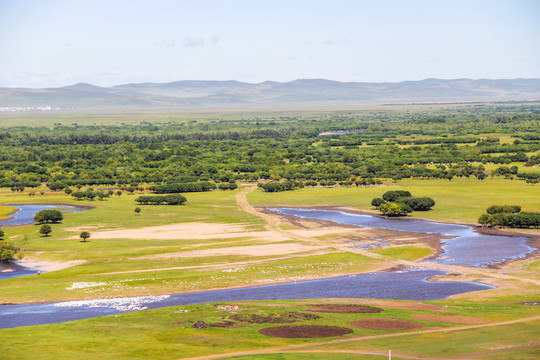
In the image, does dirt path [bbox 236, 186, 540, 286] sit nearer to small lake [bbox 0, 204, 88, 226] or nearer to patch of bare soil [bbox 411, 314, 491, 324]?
patch of bare soil [bbox 411, 314, 491, 324]

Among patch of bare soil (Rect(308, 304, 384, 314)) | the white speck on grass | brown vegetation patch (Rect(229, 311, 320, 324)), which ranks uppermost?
brown vegetation patch (Rect(229, 311, 320, 324))

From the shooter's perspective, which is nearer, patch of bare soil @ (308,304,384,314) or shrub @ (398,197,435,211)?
patch of bare soil @ (308,304,384,314)

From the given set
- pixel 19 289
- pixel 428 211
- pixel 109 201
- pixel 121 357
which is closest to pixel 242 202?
pixel 109 201

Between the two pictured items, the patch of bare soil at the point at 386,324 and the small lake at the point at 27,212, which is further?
the small lake at the point at 27,212

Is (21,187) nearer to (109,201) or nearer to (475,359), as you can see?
(109,201)

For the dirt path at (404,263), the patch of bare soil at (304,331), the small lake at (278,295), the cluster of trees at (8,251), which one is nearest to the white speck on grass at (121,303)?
the small lake at (278,295)

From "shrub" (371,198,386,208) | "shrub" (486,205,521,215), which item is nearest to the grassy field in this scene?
"shrub" (371,198,386,208)

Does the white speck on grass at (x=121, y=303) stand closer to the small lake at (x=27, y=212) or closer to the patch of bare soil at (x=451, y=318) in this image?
the patch of bare soil at (x=451, y=318)
